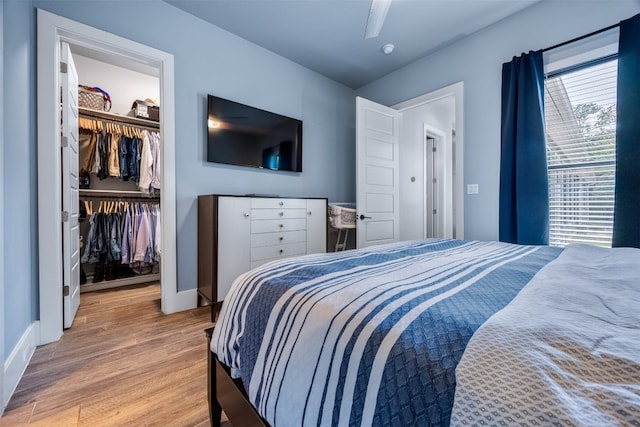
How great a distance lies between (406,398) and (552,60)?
3020 mm

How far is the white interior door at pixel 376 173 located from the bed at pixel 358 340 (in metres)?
2.02

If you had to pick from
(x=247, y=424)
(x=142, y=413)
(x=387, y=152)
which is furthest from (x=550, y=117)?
(x=142, y=413)

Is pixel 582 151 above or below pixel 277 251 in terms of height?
above

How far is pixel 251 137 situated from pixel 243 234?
1.09 m

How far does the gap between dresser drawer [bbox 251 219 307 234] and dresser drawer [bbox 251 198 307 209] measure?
132 millimetres

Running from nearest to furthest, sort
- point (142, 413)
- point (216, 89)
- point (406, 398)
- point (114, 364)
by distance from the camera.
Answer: point (406, 398) → point (142, 413) → point (114, 364) → point (216, 89)

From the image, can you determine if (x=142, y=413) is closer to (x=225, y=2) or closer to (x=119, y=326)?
(x=119, y=326)

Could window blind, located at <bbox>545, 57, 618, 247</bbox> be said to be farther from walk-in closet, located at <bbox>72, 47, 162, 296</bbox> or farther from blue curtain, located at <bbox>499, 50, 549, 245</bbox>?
walk-in closet, located at <bbox>72, 47, 162, 296</bbox>

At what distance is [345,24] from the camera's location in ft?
8.39

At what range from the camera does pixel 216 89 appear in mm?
Answer: 2629

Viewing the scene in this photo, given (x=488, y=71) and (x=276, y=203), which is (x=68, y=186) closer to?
(x=276, y=203)

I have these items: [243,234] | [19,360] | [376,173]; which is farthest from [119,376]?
[376,173]

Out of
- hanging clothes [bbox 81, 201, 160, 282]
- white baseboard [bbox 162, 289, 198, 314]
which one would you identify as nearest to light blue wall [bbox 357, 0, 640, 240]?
white baseboard [bbox 162, 289, 198, 314]

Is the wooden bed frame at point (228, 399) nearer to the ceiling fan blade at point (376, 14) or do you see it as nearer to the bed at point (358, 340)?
the bed at point (358, 340)
